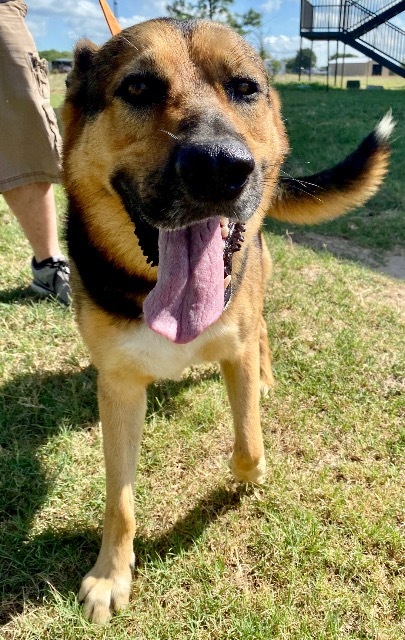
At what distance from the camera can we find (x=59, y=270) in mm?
3971

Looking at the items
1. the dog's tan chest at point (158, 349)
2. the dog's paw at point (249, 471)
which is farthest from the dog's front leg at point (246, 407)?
the dog's tan chest at point (158, 349)

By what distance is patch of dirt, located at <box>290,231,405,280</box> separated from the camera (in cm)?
513

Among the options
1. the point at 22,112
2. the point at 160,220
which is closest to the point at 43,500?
the point at 160,220

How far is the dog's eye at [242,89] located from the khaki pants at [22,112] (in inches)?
70.3

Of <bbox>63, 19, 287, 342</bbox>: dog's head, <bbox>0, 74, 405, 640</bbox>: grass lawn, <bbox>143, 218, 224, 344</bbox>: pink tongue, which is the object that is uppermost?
<bbox>63, 19, 287, 342</bbox>: dog's head

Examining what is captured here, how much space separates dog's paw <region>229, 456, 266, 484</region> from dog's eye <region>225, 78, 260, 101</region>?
1584 millimetres

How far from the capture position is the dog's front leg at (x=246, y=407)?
239 cm

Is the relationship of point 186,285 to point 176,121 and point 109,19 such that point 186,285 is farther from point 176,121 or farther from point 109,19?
point 109,19

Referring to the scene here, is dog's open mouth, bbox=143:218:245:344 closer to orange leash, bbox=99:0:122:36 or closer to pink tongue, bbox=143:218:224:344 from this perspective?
pink tongue, bbox=143:218:224:344

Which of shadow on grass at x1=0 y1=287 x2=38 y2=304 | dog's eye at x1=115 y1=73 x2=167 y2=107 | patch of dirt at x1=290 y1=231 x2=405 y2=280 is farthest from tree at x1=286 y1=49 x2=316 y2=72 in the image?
dog's eye at x1=115 y1=73 x2=167 y2=107

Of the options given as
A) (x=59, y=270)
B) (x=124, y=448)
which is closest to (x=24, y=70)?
(x=59, y=270)

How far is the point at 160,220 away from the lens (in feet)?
5.79

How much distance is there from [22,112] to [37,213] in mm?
683

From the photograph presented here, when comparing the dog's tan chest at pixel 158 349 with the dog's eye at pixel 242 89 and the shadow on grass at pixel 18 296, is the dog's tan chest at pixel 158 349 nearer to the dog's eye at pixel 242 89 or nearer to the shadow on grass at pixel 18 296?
the dog's eye at pixel 242 89
